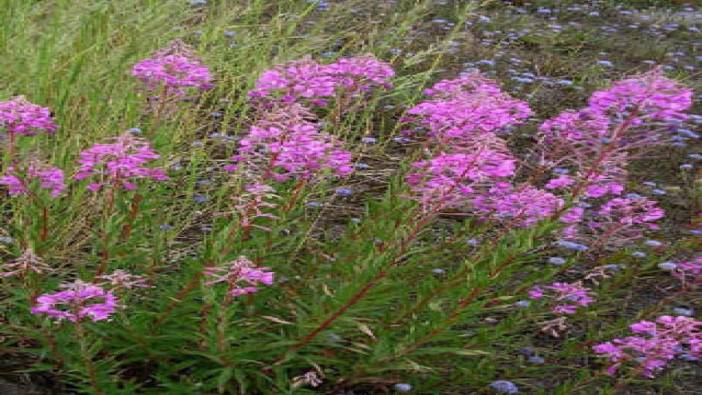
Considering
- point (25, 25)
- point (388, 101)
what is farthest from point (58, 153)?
point (388, 101)

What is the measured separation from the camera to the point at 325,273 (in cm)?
279

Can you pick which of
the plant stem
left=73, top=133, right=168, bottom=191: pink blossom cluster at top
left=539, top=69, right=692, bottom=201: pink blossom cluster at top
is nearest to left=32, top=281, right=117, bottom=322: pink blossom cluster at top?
the plant stem

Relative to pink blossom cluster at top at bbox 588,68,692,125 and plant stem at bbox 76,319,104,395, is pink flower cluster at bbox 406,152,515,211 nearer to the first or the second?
pink blossom cluster at top at bbox 588,68,692,125

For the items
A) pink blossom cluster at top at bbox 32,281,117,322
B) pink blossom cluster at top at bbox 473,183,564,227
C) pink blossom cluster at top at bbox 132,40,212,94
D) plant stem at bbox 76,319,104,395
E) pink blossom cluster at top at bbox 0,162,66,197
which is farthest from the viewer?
pink blossom cluster at top at bbox 132,40,212,94

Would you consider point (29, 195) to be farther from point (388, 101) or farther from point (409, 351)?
point (388, 101)

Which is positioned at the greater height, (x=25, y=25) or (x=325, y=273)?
(x=25, y=25)

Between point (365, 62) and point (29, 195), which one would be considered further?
point (365, 62)

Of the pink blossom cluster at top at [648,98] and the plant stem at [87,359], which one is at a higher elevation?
the pink blossom cluster at top at [648,98]

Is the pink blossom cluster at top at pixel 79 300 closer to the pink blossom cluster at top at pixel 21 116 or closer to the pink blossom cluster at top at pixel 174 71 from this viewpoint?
the pink blossom cluster at top at pixel 21 116

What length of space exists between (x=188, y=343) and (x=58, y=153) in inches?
49.9

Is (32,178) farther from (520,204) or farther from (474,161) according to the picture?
(520,204)

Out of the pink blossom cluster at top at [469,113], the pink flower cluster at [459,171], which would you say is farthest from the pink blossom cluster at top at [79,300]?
the pink blossom cluster at top at [469,113]

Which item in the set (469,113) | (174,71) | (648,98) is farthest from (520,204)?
(174,71)

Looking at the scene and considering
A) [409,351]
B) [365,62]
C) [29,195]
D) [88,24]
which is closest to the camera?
[29,195]
